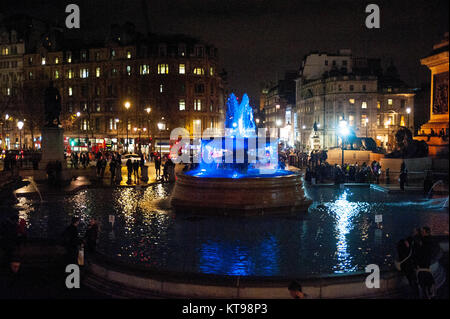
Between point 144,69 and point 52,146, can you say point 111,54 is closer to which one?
point 144,69

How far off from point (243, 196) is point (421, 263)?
30.4ft

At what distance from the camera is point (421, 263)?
7.87 metres

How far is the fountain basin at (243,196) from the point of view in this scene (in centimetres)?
1666

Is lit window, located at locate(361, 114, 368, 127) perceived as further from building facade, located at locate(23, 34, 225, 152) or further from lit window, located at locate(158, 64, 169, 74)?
lit window, located at locate(158, 64, 169, 74)

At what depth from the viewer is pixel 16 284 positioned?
9.59 m

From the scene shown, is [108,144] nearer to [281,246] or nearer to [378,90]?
[378,90]

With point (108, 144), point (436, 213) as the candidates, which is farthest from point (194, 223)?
point (108, 144)

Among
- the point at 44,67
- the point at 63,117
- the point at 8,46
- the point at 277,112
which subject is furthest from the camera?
the point at 277,112

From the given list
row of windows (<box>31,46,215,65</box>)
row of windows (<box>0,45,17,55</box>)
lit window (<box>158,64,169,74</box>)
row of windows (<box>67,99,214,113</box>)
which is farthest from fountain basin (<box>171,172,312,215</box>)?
row of windows (<box>0,45,17,55</box>)

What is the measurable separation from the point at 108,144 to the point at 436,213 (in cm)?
6097

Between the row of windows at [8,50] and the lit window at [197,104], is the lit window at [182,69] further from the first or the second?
the row of windows at [8,50]

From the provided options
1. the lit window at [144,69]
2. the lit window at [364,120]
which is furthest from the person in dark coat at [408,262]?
the lit window at [364,120]

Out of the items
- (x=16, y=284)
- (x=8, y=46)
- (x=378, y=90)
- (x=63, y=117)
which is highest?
(x=8, y=46)
